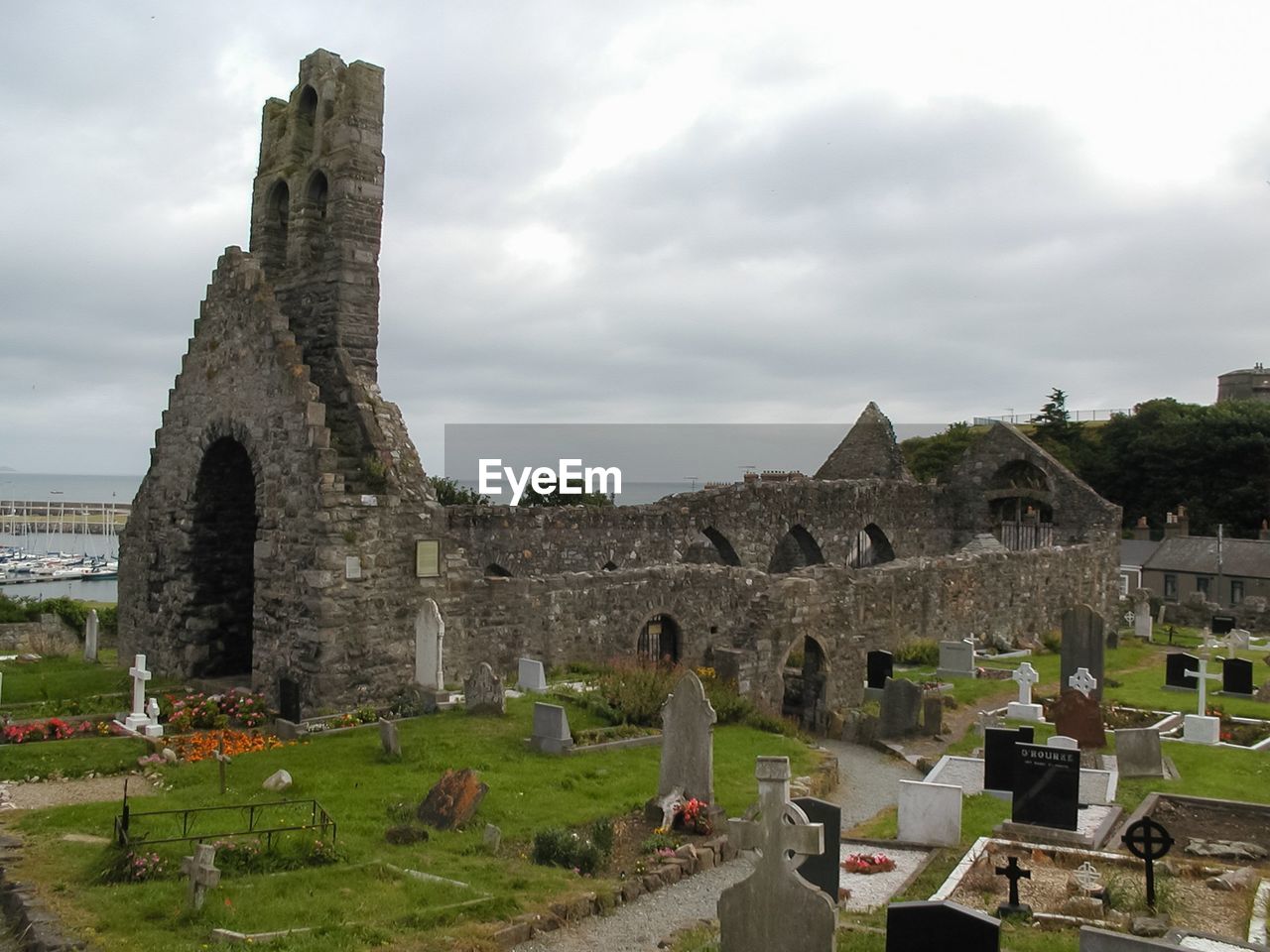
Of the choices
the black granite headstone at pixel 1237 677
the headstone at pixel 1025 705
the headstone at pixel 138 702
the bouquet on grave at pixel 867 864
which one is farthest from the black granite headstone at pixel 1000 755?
the headstone at pixel 138 702

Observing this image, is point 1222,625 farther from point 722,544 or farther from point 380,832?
point 380,832

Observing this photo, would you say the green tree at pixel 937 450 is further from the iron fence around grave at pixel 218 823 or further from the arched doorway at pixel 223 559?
the iron fence around grave at pixel 218 823

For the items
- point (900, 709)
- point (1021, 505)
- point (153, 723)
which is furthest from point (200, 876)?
point (1021, 505)

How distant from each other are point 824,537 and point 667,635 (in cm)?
1360

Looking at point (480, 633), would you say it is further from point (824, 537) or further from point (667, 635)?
point (824, 537)

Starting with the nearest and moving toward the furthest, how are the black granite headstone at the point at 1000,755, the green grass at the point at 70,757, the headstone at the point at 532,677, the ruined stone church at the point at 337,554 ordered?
the green grass at the point at 70,757
the black granite headstone at the point at 1000,755
the ruined stone church at the point at 337,554
the headstone at the point at 532,677

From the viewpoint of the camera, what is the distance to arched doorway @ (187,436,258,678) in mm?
17297

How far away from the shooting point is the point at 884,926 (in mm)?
8195

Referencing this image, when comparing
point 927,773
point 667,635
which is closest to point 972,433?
point 667,635

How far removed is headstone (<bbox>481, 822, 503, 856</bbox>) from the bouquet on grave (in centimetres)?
320

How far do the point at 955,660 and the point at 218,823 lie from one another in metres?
15.5

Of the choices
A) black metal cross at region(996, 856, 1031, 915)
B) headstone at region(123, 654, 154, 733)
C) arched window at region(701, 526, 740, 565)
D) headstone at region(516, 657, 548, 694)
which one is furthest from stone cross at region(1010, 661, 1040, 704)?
headstone at region(123, 654, 154, 733)

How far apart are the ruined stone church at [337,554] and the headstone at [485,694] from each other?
0.67 meters

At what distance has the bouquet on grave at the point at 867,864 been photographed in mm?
9906
